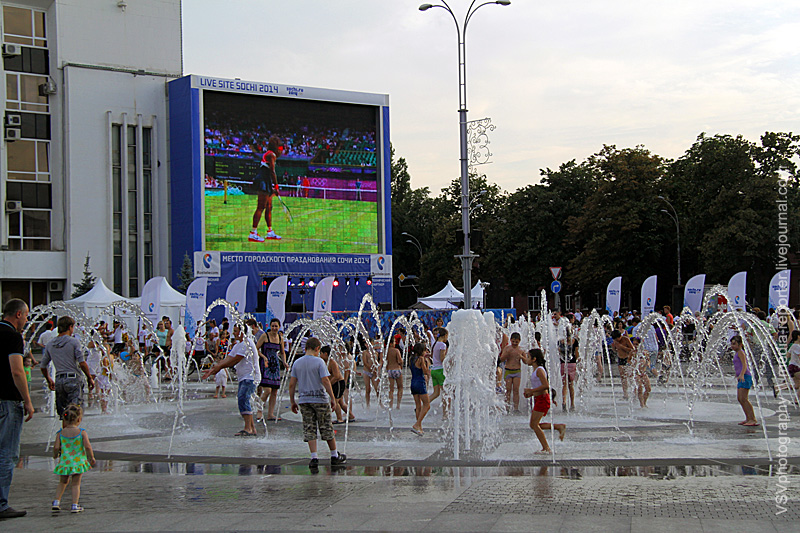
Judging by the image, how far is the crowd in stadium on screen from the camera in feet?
165

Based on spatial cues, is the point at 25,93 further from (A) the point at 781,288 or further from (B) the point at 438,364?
(B) the point at 438,364

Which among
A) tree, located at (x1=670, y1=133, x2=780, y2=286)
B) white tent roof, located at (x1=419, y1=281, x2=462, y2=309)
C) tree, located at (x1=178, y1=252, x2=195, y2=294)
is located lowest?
white tent roof, located at (x1=419, y1=281, x2=462, y2=309)

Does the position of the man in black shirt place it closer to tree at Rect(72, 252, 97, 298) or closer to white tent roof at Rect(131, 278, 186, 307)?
white tent roof at Rect(131, 278, 186, 307)

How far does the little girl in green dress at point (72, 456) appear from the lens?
8.12 metres

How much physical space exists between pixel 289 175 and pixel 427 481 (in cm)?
4313

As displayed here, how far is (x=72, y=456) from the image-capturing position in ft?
26.9

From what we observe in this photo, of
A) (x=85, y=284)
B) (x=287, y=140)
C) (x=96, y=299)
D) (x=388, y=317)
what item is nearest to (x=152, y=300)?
(x=96, y=299)

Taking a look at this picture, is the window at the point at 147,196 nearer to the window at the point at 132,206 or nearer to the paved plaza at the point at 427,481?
the window at the point at 132,206

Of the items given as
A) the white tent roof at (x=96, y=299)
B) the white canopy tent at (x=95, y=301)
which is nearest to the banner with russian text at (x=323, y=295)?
the white canopy tent at (x=95, y=301)

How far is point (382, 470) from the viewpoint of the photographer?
1023 centimetres

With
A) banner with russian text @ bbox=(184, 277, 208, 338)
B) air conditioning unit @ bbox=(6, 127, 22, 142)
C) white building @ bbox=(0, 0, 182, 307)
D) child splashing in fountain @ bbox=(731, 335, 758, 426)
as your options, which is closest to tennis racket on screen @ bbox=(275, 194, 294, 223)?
white building @ bbox=(0, 0, 182, 307)

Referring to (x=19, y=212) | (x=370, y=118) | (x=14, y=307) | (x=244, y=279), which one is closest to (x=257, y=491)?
(x=14, y=307)

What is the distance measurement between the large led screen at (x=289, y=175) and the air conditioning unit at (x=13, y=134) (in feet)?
33.2

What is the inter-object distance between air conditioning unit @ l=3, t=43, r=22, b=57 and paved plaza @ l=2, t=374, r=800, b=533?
1503 inches
